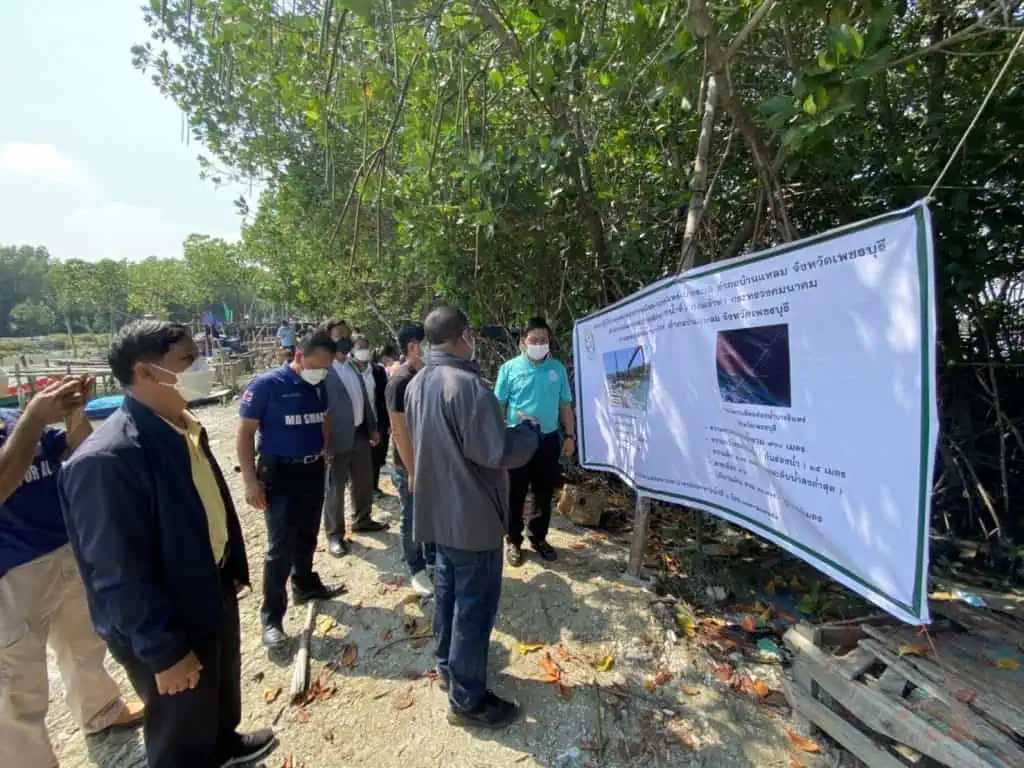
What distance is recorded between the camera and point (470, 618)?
2.46 meters

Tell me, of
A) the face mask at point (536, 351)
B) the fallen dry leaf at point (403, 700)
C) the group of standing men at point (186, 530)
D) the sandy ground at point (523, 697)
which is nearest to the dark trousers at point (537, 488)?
the sandy ground at point (523, 697)

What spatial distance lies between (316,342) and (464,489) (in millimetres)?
1554

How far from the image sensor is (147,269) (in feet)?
136

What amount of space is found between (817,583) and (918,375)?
8.03ft

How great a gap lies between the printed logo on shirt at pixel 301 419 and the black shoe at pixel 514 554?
1806 mm

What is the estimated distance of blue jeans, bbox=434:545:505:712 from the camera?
246 centimetres

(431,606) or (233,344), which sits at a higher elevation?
(233,344)

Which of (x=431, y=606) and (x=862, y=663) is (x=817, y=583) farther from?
(x=431, y=606)

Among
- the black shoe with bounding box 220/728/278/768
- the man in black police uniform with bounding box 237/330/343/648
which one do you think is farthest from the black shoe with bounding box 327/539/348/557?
the black shoe with bounding box 220/728/278/768

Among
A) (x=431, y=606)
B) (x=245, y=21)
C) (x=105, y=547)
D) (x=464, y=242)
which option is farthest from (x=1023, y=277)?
(x=105, y=547)

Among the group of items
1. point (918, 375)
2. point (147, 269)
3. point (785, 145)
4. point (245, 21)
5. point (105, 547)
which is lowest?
point (105, 547)

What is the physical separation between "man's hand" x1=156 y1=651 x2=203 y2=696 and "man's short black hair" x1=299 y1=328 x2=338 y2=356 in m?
1.91

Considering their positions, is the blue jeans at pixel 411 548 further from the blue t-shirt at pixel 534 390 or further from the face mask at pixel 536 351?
the face mask at pixel 536 351

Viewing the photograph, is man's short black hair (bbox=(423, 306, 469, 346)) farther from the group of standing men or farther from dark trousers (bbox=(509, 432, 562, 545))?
dark trousers (bbox=(509, 432, 562, 545))
